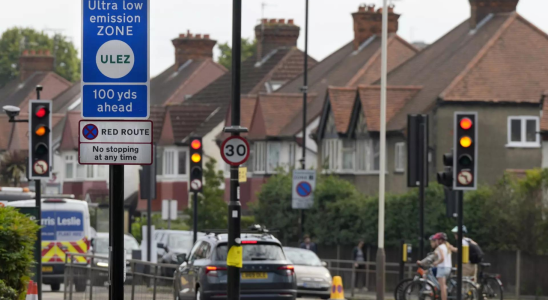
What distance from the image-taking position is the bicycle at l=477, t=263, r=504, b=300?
27.5 m

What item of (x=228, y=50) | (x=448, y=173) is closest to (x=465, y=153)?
(x=448, y=173)

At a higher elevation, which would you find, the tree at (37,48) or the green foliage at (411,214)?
the tree at (37,48)

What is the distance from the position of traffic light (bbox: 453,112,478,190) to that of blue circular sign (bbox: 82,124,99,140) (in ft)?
35.6

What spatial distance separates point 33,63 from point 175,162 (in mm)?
22829

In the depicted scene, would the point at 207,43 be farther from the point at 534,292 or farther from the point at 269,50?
the point at 534,292

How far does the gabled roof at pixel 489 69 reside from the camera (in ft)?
159

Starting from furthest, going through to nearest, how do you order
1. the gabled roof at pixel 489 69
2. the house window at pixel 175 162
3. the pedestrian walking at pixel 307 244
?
1. the house window at pixel 175 162
2. the gabled roof at pixel 489 69
3. the pedestrian walking at pixel 307 244

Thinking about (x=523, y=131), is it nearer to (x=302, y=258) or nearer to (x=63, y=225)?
(x=302, y=258)

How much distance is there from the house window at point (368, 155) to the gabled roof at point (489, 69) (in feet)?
6.63

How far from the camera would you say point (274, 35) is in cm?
7512

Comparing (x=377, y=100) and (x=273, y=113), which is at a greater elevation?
(x=377, y=100)

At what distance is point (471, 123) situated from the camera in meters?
19.5

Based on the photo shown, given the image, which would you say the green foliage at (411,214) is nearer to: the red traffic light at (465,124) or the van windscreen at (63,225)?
the van windscreen at (63,225)

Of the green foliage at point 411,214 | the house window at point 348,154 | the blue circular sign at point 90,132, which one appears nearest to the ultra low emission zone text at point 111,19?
the blue circular sign at point 90,132
